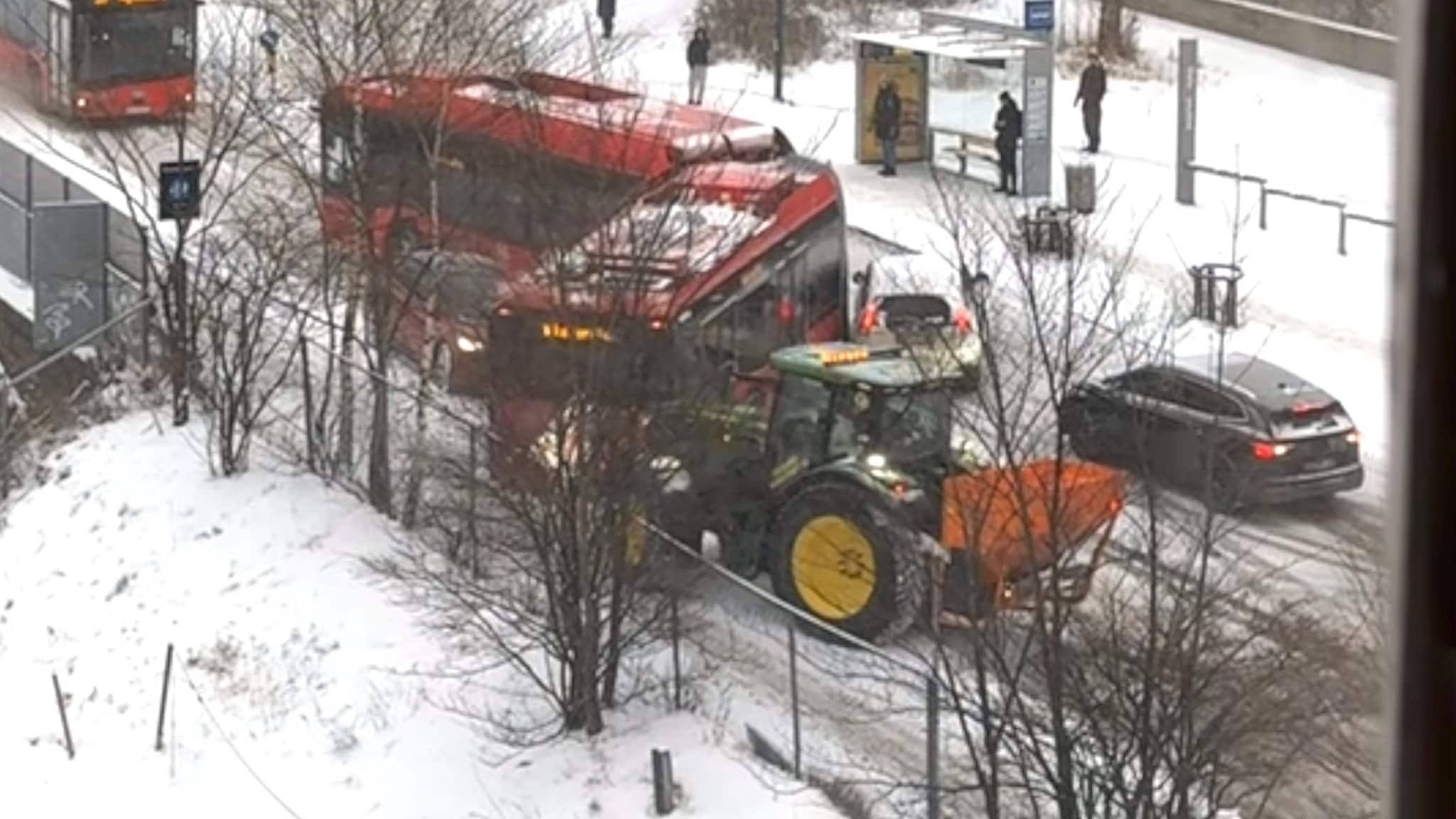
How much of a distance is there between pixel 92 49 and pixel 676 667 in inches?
180

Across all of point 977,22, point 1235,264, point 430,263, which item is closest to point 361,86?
point 430,263

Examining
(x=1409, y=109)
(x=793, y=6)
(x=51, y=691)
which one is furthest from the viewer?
(x=793, y=6)

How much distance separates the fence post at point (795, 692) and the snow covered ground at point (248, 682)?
0.23ft

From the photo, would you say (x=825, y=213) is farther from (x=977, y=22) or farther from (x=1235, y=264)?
(x=977, y=22)

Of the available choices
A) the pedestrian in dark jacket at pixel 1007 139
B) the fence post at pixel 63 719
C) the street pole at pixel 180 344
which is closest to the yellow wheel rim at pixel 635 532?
the fence post at pixel 63 719

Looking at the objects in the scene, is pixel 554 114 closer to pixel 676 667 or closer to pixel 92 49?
pixel 676 667

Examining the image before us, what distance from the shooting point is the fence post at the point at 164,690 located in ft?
13.8

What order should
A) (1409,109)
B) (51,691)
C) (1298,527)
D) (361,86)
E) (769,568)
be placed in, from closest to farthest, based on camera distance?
(1409,109) → (1298,527) → (769,568) → (51,691) → (361,86)

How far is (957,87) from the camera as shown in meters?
7.98

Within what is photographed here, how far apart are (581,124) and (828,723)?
1.80 meters

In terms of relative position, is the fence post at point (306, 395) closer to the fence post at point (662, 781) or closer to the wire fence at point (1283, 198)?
the fence post at point (662, 781)

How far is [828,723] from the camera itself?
12.2 feet

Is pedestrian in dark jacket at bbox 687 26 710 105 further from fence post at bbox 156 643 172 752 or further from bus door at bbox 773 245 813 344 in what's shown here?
fence post at bbox 156 643 172 752

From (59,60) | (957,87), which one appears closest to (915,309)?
(957,87)
